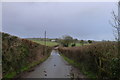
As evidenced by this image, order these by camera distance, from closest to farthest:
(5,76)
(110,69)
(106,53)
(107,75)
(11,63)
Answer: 1. (110,69)
2. (107,75)
3. (106,53)
4. (5,76)
5. (11,63)

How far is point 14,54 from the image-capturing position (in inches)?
387

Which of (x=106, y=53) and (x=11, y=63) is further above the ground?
(x=106, y=53)

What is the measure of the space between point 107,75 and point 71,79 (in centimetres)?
238

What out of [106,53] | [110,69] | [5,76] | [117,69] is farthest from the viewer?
[5,76]

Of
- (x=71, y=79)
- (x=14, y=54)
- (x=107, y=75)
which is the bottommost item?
(x=71, y=79)

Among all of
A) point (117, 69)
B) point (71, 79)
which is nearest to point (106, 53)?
point (117, 69)

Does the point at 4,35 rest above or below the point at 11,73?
above

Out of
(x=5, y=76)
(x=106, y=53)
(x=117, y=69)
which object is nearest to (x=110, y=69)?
(x=117, y=69)

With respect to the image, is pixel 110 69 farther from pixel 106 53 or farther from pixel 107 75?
pixel 106 53

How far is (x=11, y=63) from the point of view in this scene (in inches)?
355

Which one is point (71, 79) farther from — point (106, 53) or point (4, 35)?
point (4, 35)

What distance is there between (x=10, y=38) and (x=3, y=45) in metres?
1.84

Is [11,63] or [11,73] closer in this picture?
[11,63]

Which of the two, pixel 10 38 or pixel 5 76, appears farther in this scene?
pixel 10 38
